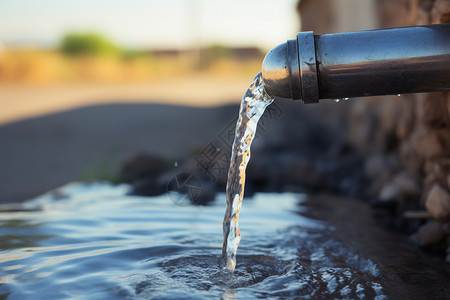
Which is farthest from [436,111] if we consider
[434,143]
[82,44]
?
[82,44]

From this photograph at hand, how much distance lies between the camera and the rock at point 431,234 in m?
2.82

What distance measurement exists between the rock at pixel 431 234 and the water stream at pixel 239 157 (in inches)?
42.0

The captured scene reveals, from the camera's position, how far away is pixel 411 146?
379cm

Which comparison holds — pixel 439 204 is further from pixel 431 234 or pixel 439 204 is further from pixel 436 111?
pixel 436 111

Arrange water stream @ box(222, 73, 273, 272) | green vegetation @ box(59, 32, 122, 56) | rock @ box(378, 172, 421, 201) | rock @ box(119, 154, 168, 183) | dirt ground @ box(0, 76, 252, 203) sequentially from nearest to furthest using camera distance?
water stream @ box(222, 73, 273, 272)
rock @ box(378, 172, 421, 201)
rock @ box(119, 154, 168, 183)
dirt ground @ box(0, 76, 252, 203)
green vegetation @ box(59, 32, 122, 56)

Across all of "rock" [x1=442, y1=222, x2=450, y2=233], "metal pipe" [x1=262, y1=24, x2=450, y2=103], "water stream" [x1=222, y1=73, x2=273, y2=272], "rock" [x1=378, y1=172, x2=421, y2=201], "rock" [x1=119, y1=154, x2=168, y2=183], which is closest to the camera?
"metal pipe" [x1=262, y1=24, x2=450, y2=103]

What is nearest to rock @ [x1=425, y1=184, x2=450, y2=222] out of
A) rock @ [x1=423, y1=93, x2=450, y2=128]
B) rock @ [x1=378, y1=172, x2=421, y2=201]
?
rock @ [x1=423, y1=93, x2=450, y2=128]

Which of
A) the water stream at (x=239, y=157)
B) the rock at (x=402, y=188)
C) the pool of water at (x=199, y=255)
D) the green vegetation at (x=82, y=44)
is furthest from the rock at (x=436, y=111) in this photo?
the green vegetation at (x=82, y=44)

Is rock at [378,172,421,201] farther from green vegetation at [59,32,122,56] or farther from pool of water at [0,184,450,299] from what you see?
green vegetation at [59,32,122,56]

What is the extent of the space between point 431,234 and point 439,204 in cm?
17

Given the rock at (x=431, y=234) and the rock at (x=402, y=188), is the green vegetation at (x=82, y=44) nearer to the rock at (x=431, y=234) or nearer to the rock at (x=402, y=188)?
the rock at (x=402, y=188)

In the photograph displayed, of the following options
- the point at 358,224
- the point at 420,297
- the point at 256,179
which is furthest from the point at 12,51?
the point at 420,297

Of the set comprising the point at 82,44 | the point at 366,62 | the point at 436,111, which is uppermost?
the point at 82,44

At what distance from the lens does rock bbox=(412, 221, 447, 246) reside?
9.24 feet
